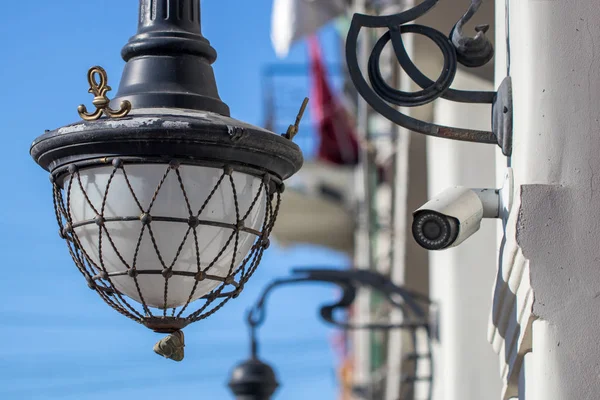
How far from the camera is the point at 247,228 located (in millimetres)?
3746

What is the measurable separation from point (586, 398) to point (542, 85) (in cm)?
85

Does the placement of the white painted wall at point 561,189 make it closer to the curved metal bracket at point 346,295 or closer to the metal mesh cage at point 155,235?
the metal mesh cage at point 155,235

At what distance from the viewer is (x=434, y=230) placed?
377cm

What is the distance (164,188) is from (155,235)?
135 mm

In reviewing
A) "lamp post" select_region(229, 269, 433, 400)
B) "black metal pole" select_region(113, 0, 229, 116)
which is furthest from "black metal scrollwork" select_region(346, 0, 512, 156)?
"lamp post" select_region(229, 269, 433, 400)

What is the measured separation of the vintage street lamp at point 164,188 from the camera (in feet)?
11.7

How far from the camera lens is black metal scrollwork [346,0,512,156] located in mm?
3859

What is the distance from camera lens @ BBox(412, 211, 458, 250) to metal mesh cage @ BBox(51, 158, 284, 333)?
0.45m

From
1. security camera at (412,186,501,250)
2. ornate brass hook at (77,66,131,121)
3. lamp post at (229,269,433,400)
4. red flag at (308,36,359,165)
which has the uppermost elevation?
red flag at (308,36,359,165)

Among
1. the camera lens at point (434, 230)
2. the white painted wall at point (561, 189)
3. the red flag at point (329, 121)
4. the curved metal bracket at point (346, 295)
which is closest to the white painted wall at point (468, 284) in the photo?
the curved metal bracket at point (346, 295)

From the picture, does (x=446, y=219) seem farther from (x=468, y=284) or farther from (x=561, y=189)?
(x=468, y=284)

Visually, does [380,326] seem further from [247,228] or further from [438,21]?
[247,228]

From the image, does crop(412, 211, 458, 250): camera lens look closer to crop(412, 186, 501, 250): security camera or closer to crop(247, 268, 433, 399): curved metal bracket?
crop(412, 186, 501, 250): security camera

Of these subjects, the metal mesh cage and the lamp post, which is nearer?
the metal mesh cage
